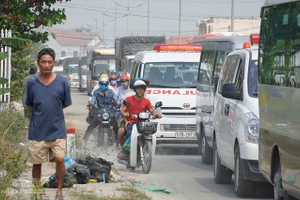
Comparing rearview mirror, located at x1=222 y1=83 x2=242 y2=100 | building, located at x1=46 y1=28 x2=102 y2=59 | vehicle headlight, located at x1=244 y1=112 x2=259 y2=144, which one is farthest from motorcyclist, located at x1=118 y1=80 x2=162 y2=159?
building, located at x1=46 y1=28 x2=102 y2=59

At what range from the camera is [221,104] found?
46.6 feet

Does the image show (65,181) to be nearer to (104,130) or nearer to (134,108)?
(134,108)

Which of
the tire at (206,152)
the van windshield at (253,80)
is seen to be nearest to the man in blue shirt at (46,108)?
the van windshield at (253,80)

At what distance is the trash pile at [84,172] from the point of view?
11797 millimetres

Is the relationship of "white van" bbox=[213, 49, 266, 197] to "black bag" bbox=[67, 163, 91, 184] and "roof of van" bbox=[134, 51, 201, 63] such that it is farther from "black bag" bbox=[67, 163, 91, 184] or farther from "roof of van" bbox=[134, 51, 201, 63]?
"roof of van" bbox=[134, 51, 201, 63]

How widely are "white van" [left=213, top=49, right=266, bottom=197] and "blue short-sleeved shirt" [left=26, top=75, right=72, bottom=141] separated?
2981 mm

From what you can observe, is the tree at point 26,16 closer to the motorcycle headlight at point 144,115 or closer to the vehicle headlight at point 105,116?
the motorcycle headlight at point 144,115

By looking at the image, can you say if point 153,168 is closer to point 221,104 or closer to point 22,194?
point 221,104

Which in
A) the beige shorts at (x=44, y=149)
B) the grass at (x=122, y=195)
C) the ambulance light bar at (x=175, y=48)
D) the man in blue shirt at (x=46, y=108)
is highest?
the ambulance light bar at (x=175, y=48)

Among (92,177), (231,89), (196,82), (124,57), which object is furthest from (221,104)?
(124,57)

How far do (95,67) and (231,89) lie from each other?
4545cm

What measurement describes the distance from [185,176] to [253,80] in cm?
312

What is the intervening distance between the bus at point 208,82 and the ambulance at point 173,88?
86 centimetres

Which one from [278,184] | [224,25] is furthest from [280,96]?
[224,25]
